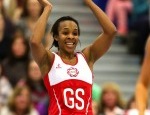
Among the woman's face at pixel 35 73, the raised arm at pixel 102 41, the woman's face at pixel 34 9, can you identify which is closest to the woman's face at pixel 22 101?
the woman's face at pixel 35 73

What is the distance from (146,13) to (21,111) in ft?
11.6

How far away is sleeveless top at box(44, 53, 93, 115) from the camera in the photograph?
549 cm

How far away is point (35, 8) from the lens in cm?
1065

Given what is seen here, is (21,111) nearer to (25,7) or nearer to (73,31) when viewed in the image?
(25,7)

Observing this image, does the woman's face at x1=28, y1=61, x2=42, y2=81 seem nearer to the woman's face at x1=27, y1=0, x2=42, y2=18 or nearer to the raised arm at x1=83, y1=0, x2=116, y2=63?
the woman's face at x1=27, y1=0, x2=42, y2=18

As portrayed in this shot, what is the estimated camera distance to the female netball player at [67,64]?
548 cm

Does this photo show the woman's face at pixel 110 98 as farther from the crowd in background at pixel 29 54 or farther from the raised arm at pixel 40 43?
the raised arm at pixel 40 43

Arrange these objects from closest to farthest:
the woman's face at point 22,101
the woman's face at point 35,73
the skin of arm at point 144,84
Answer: the skin of arm at point 144,84
the woman's face at point 22,101
the woman's face at point 35,73

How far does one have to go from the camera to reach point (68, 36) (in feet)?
18.0

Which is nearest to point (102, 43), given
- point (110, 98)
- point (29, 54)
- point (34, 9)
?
point (110, 98)

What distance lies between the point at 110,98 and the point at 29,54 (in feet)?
5.60

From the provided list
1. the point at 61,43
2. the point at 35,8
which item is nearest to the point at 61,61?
the point at 61,43

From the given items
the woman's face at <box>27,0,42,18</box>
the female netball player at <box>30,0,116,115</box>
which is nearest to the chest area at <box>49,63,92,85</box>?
the female netball player at <box>30,0,116,115</box>

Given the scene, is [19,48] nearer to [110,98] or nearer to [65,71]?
[110,98]
